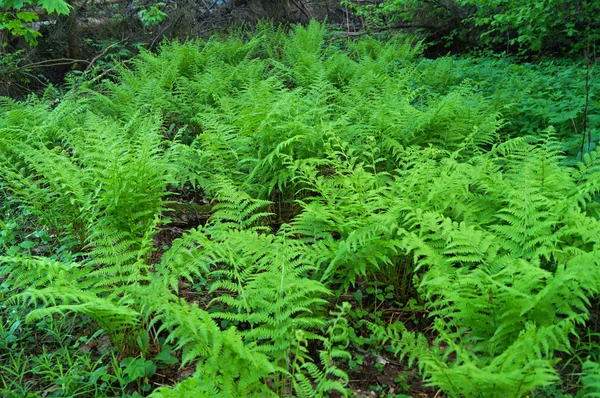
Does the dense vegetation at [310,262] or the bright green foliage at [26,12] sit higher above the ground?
the bright green foliage at [26,12]

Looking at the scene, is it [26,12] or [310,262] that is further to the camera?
[26,12]

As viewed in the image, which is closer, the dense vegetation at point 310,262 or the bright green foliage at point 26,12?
the dense vegetation at point 310,262

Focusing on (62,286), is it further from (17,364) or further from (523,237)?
(523,237)

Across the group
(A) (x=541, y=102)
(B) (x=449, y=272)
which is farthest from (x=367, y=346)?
(A) (x=541, y=102)

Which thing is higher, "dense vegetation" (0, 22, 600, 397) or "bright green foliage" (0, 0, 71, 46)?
"bright green foliage" (0, 0, 71, 46)

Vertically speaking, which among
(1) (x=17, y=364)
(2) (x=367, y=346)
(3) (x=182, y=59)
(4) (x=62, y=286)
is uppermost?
(3) (x=182, y=59)

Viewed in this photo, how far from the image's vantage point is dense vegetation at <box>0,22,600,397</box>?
84.3 inches

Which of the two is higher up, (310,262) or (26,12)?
→ (26,12)

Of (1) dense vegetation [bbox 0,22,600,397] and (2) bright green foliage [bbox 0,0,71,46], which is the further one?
(2) bright green foliage [bbox 0,0,71,46]

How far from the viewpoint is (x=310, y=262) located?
8.68 feet

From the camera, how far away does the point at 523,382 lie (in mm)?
1807

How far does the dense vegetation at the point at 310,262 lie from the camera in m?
2.14

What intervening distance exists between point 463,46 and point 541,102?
4.80m

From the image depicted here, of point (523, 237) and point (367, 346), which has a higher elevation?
point (523, 237)
